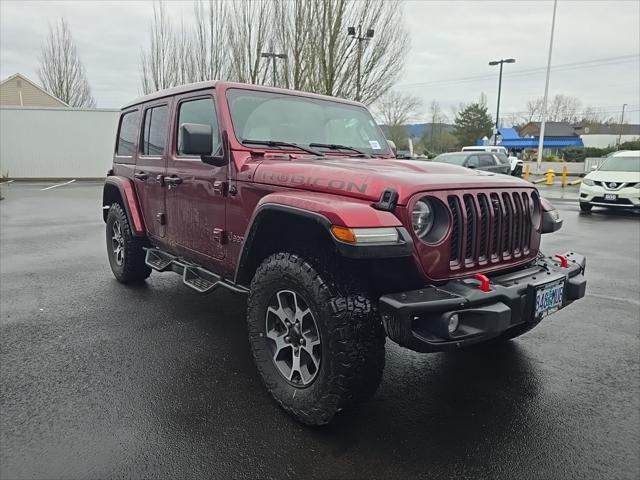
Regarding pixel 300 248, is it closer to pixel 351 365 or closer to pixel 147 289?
pixel 351 365

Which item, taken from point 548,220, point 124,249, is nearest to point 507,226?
point 548,220

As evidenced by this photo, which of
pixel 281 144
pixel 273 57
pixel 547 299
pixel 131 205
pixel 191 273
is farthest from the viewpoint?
pixel 273 57

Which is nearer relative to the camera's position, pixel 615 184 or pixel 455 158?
pixel 615 184

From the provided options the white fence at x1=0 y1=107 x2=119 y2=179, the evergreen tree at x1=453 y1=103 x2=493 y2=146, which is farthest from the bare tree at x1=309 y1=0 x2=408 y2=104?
the evergreen tree at x1=453 y1=103 x2=493 y2=146

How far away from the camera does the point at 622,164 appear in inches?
509

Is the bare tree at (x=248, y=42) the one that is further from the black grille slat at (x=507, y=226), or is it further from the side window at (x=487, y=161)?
the black grille slat at (x=507, y=226)

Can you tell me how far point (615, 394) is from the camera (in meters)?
3.21

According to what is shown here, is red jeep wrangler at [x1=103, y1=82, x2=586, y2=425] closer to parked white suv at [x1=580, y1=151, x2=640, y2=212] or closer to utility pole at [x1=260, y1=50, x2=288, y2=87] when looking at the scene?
parked white suv at [x1=580, y1=151, x2=640, y2=212]

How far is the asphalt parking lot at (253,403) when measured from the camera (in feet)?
8.04

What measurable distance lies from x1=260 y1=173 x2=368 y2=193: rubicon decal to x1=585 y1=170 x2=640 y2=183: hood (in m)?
12.0

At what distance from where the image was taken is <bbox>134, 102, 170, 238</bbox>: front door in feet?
14.6

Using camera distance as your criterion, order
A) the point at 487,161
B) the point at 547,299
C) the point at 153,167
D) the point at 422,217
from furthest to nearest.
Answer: the point at 487,161, the point at 153,167, the point at 547,299, the point at 422,217

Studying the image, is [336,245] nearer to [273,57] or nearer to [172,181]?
[172,181]

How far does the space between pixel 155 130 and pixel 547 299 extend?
3.74 meters
